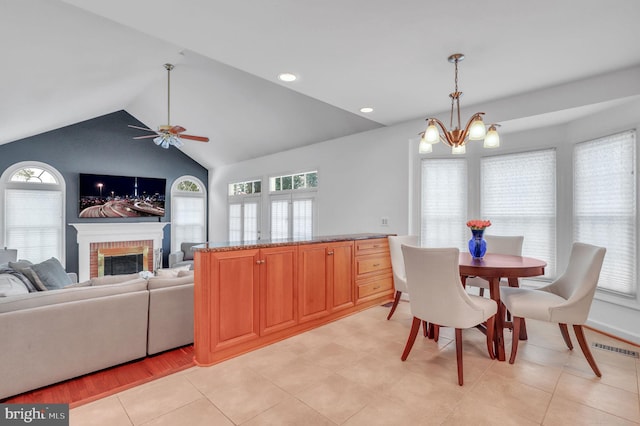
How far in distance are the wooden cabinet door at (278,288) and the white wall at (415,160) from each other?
6.62 ft

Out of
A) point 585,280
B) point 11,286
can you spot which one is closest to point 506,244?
point 585,280

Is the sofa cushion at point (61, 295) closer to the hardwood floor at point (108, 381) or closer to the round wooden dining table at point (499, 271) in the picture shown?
the hardwood floor at point (108, 381)

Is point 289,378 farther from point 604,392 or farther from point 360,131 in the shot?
point 360,131

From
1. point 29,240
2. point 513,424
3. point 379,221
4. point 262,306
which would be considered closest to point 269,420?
point 262,306

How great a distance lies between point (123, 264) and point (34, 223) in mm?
1771

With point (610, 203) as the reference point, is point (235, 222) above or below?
below

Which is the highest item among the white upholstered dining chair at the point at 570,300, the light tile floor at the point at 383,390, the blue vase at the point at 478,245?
the blue vase at the point at 478,245

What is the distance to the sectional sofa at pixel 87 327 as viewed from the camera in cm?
221

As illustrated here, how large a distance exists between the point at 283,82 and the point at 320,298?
228 centimetres

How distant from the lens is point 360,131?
16.5ft

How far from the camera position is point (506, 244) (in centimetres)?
354

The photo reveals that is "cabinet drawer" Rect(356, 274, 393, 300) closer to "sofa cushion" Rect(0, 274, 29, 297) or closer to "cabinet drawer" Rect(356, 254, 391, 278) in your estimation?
"cabinet drawer" Rect(356, 254, 391, 278)

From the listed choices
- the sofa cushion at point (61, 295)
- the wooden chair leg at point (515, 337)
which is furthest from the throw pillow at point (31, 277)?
the wooden chair leg at point (515, 337)

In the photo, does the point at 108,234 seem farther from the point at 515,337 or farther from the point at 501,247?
the point at 515,337
